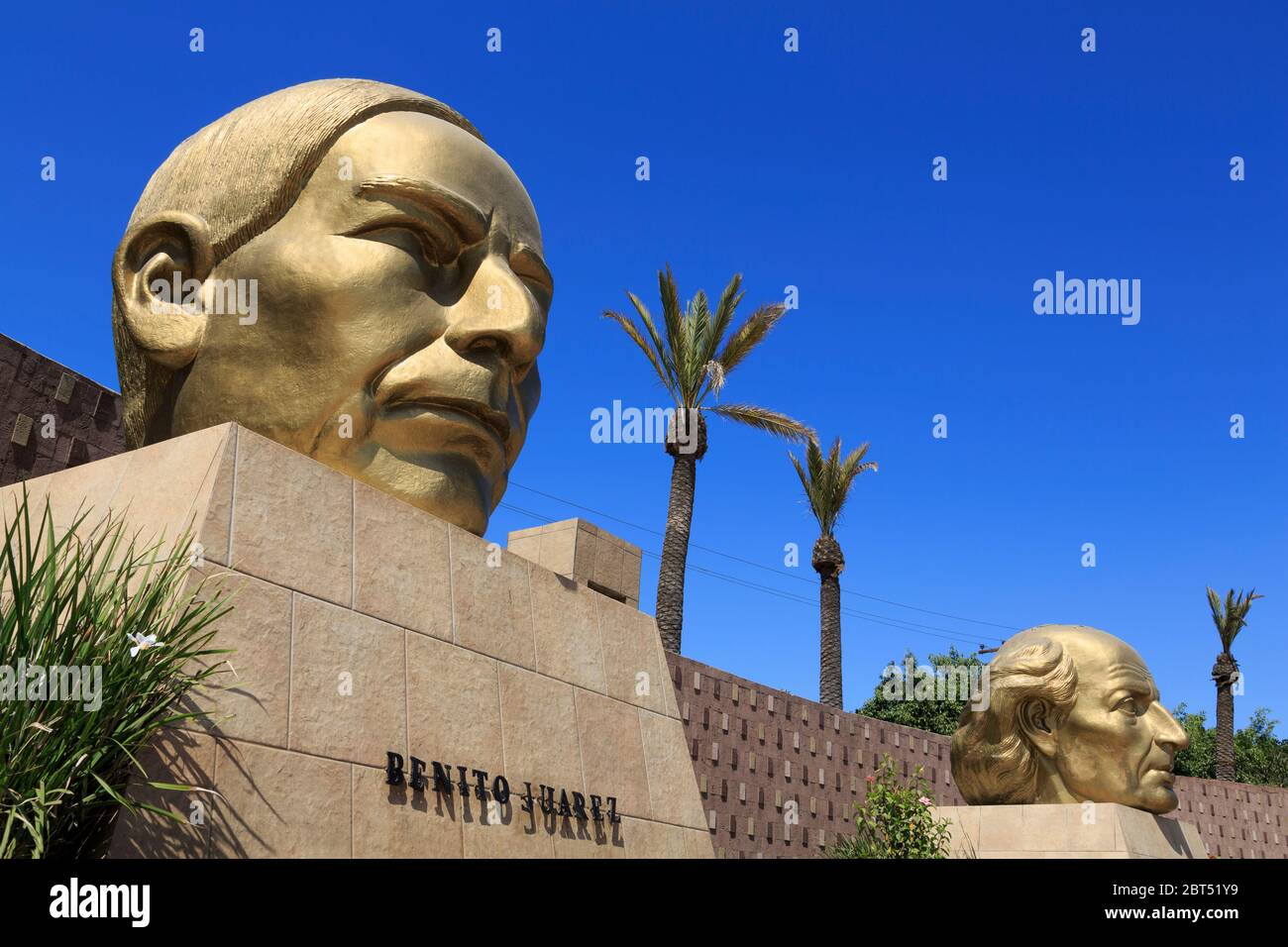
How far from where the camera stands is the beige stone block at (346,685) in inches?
158

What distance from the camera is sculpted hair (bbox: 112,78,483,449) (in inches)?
Result: 196

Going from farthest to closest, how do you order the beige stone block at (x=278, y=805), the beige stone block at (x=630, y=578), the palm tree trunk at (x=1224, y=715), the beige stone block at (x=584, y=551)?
the palm tree trunk at (x=1224, y=715) → the beige stone block at (x=630, y=578) → the beige stone block at (x=584, y=551) → the beige stone block at (x=278, y=805)

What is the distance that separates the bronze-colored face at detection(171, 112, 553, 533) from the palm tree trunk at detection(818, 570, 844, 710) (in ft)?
53.1

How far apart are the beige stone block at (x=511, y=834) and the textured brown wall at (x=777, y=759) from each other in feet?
27.1

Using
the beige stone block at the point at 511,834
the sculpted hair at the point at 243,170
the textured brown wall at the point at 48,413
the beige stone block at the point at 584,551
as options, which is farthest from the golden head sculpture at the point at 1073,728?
the textured brown wall at the point at 48,413

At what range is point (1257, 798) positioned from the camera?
2348cm

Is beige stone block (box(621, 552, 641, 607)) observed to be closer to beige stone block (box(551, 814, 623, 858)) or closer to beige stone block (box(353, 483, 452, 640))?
beige stone block (box(551, 814, 623, 858))

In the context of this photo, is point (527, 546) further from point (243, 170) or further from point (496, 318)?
point (243, 170)

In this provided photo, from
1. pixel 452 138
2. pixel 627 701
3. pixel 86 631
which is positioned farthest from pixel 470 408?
pixel 86 631

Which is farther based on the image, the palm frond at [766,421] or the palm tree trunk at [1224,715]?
the palm tree trunk at [1224,715]

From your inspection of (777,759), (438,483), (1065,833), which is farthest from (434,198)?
(777,759)

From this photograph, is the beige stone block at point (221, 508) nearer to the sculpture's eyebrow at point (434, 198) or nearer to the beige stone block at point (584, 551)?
the sculpture's eyebrow at point (434, 198)

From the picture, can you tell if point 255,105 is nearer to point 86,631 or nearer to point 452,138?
point 452,138
